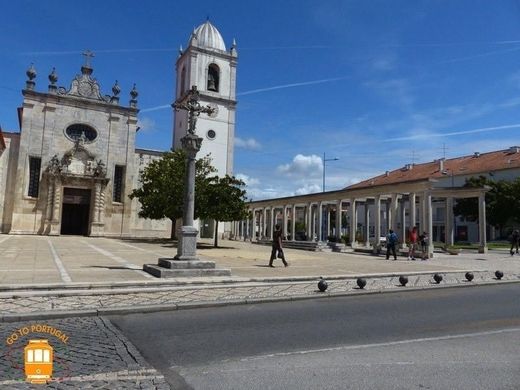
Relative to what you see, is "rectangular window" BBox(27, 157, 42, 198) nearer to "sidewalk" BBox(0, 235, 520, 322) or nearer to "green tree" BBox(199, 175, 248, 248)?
"green tree" BBox(199, 175, 248, 248)

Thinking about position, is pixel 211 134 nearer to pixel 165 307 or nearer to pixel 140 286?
pixel 140 286

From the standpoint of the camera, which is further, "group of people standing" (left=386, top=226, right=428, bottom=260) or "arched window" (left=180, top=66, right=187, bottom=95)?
"arched window" (left=180, top=66, right=187, bottom=95)

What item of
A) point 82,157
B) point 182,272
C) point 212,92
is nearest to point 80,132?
point 82,157

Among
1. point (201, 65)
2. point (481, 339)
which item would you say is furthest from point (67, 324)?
point (201, 65)

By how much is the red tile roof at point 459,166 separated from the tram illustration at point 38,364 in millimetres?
53879

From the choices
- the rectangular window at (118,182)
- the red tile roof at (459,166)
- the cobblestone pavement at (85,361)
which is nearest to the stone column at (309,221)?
the rectangular window at (118,182)

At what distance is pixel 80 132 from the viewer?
147ft

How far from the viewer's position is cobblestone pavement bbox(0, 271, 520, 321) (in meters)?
8.15

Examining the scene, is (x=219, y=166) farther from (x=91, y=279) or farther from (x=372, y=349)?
(x=372, y=349)

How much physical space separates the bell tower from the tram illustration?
145 ft

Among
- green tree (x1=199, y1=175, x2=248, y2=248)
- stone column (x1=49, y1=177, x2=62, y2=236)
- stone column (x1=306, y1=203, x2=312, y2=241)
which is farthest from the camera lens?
stone column (x1=49, y1=177, x2=62, y2=236)

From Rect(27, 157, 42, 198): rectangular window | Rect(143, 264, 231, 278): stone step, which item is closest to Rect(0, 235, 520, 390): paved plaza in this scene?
Rect(143, 264, 231, 278): stone step

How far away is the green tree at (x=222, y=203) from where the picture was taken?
88.8ft

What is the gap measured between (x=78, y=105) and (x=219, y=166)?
15.2m
